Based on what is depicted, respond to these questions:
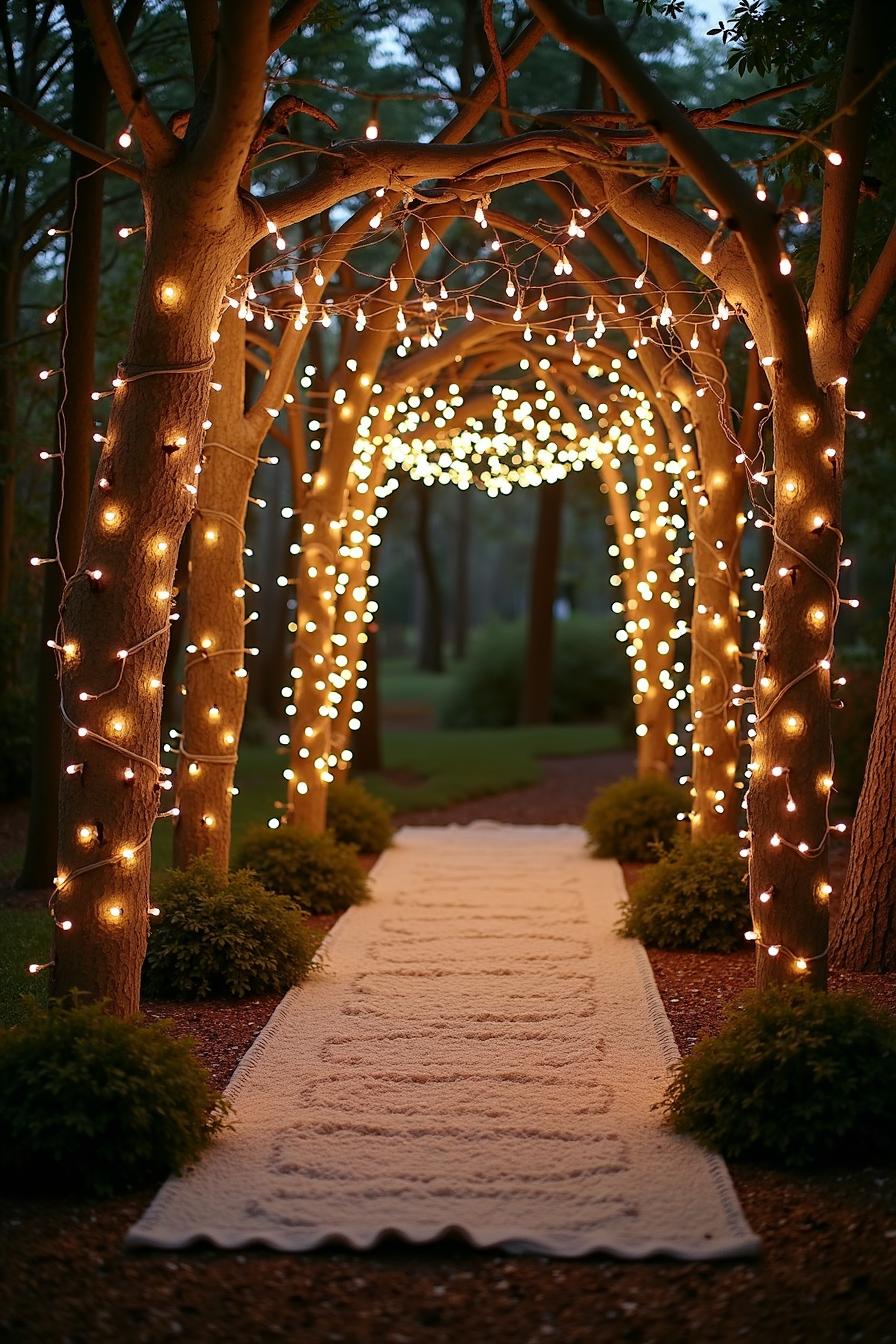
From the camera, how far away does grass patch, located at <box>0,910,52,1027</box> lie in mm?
4961

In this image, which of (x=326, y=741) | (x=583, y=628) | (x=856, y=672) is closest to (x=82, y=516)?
(x=326, y=741)

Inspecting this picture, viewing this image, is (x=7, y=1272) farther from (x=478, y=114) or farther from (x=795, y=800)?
(x=478, y=114)

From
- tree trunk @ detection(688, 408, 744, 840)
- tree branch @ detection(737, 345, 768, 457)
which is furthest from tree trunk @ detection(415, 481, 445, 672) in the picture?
tree trunk @ detection(688, 408, 744, 840)

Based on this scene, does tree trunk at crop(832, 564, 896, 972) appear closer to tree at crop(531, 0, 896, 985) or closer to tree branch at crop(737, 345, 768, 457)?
tree at crop(531, 0, 896, 985)

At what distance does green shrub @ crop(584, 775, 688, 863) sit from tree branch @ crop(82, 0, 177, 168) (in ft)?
17.3

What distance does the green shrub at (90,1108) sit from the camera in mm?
3420

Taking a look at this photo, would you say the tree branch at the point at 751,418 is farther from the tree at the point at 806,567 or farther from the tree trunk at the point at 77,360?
the tree trunk at the point at 77,360

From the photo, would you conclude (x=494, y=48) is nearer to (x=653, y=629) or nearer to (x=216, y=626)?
(x=216, y=626)

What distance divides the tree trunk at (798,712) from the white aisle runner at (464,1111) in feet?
1.99

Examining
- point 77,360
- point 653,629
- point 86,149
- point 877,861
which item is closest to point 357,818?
point 653,629

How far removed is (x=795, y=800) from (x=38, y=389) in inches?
305

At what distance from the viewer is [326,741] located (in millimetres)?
7516

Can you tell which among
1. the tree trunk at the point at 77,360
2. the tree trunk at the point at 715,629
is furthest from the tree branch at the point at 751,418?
the tree trunk at the point at 77,360

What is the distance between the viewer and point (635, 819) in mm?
8375
